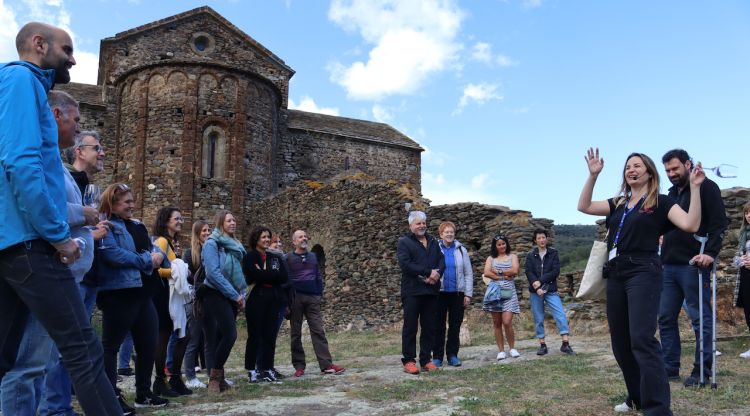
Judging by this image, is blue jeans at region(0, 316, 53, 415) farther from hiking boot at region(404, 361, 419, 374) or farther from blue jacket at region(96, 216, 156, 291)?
hiking boot at region(404, 361, 419, 374)

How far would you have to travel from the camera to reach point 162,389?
5359 millimetres

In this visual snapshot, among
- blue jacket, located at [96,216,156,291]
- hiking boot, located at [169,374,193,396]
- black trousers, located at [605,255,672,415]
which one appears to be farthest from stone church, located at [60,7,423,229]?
black trousers, located at [605,255,672,415]

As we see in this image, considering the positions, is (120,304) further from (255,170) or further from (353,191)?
(255,170)

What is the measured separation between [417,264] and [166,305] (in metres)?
2.67

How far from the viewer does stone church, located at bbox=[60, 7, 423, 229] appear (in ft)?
67.6

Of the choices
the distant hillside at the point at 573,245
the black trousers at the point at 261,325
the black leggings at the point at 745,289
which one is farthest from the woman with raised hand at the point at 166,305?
the distant hillside at the point at 573,245

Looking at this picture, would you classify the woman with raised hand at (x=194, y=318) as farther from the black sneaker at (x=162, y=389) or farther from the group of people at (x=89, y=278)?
the black sneaker at (x=162, y=389)

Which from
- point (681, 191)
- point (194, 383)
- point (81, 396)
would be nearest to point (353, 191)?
point (194, 383)

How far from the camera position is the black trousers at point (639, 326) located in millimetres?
3629

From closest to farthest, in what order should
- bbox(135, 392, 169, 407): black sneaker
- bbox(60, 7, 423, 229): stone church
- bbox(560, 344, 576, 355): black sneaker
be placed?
bbox(135, 392, 169, 407): black sneaker → bbox(560, 344, 576, 355): black sneaker → bbox(60, 7, 423, 229): stone church

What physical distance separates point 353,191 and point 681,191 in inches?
410

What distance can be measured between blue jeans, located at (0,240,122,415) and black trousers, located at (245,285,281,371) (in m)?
3.62

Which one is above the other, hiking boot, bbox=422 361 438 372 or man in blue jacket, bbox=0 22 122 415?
man in blue jacket, bbox=0 22 122 415

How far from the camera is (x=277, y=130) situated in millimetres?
24203
